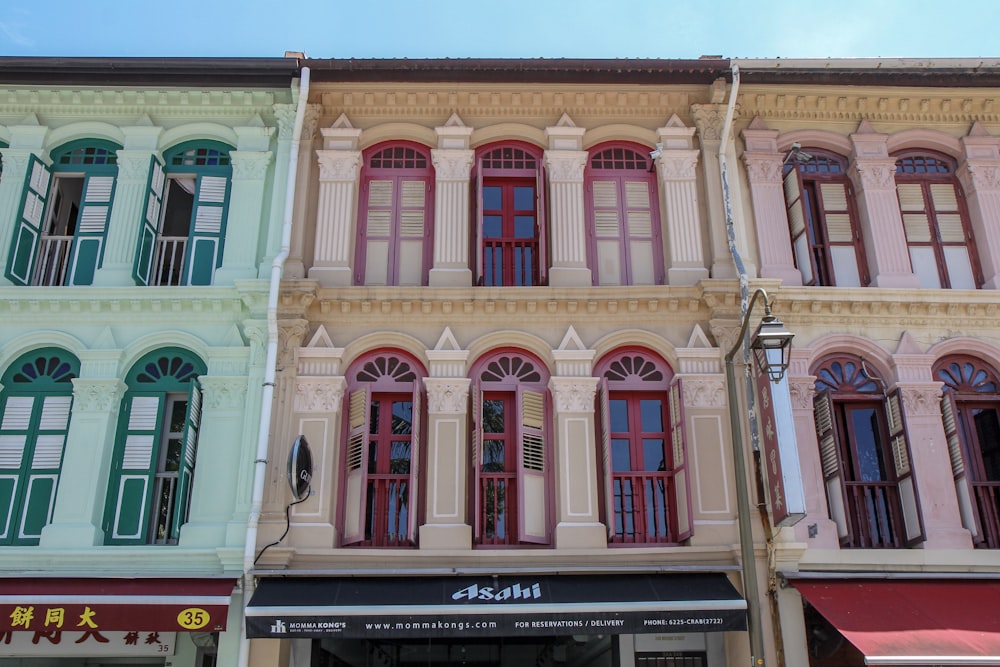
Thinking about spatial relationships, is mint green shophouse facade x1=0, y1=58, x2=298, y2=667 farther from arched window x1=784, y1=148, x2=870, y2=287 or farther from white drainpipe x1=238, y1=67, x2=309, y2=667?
arched window x1=784, y1=148, x2=870, y2=287

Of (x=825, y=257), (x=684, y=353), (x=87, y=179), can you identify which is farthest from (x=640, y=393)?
(x=87, y=179)

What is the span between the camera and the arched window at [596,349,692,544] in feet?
35.4

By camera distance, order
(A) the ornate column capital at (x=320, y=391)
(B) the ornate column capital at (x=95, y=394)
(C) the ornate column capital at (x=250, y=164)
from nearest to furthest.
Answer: (B) the ornate column capital at (x=95, y=394)
(A) the ornate column capital at (x=320, y=391)
(C) the ornate column capital at (x=250, y=164)

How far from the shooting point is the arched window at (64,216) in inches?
468

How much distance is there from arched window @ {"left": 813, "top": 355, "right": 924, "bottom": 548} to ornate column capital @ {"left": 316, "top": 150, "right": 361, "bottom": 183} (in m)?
6.51

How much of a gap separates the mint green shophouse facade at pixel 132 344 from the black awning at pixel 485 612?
0.70 metres

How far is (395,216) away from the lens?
12.5m

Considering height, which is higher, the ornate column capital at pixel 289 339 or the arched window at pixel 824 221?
the arched window at pixel 824 221

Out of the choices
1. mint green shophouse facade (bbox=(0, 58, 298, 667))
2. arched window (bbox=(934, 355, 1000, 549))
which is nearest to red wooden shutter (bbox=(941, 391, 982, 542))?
arched window (bbox=(934, 355, 1000, 549))

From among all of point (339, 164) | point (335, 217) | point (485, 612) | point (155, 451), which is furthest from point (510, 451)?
point (339, 164)

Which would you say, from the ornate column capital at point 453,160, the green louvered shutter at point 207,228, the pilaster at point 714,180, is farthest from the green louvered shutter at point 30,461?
the pilaster at point 714,180

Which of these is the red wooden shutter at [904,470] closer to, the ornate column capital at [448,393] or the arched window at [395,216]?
the ornate column capital at [448,393]

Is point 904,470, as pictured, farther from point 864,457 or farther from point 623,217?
point 623,217

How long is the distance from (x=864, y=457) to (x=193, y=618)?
7880 millimetres
